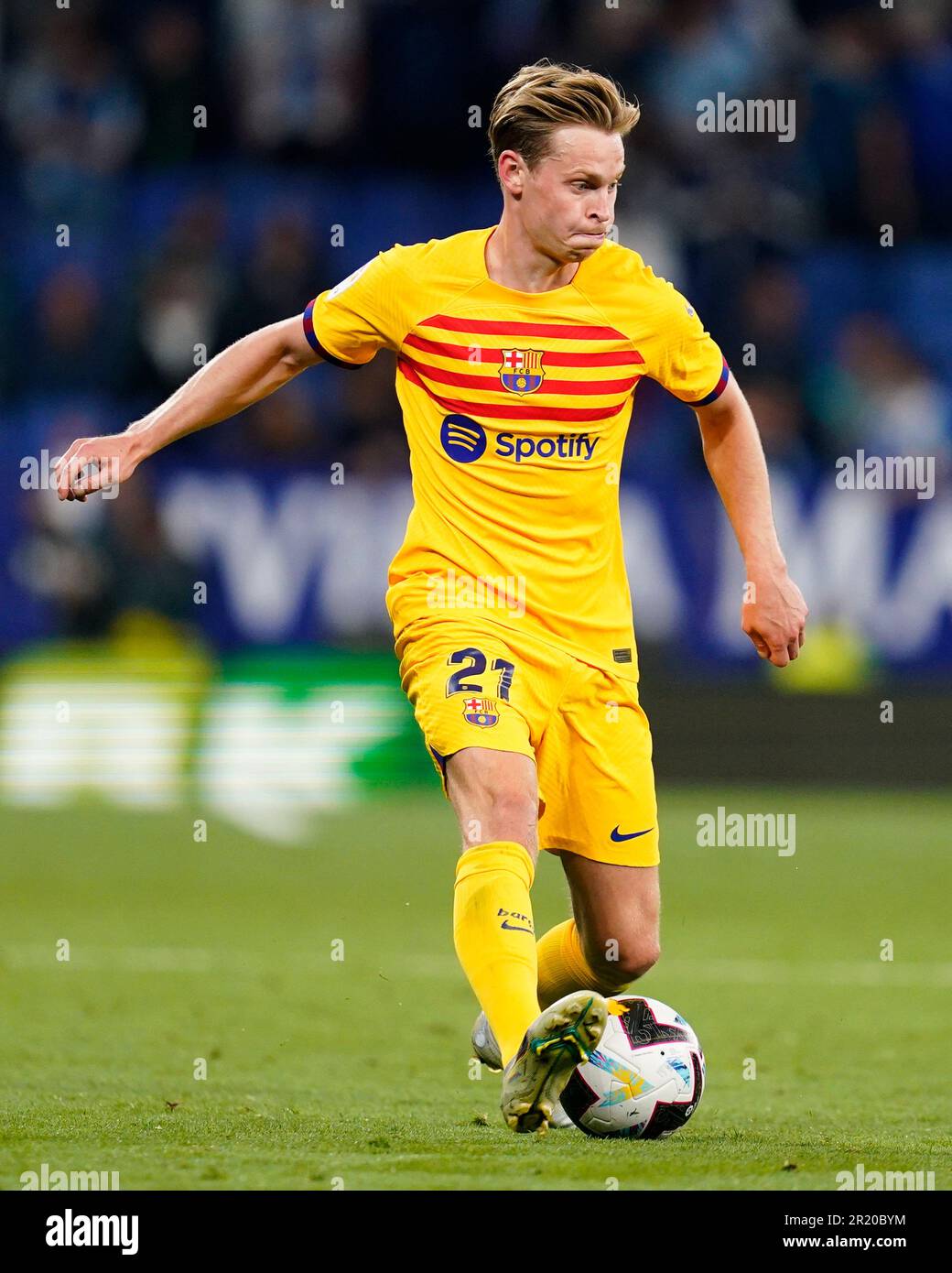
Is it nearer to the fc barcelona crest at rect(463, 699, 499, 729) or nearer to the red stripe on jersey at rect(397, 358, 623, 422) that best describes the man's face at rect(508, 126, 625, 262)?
the red stripe on jersey at rect(397, 358, 623, 422)

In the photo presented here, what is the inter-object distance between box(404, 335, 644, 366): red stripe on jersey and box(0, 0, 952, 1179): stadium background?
5.65 meters

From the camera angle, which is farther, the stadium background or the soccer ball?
the stadium background

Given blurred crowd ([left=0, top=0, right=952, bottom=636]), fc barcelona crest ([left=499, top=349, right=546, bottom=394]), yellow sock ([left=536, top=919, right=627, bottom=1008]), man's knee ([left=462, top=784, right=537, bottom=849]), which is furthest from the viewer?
blurred crowd ([left=0, top=0, right=952, bottom=636])

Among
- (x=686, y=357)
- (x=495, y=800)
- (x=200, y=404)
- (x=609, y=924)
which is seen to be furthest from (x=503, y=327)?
(x=609, y=924)

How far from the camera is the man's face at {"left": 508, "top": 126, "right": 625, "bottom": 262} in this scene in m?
4.72

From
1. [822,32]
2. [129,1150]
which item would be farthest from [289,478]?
[129,1150]

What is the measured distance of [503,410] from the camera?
4.91m

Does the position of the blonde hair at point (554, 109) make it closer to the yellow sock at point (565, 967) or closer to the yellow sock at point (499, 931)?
the yellow sock at point (499, 931)

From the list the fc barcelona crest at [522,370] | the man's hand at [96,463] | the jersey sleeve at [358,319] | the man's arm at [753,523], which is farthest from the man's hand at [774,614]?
the man's hand at [96,463]

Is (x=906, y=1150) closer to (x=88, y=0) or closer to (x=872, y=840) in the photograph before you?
(x=872, y=840)

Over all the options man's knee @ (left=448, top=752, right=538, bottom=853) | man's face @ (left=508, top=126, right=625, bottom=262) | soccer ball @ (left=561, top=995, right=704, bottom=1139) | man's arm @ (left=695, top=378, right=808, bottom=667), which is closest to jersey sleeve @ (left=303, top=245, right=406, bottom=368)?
man's face @ (left=508, top=126, right=625, bottom=262)

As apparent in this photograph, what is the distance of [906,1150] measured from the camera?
4609mm

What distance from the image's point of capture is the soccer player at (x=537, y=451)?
475cm

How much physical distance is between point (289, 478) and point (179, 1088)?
295 inches
